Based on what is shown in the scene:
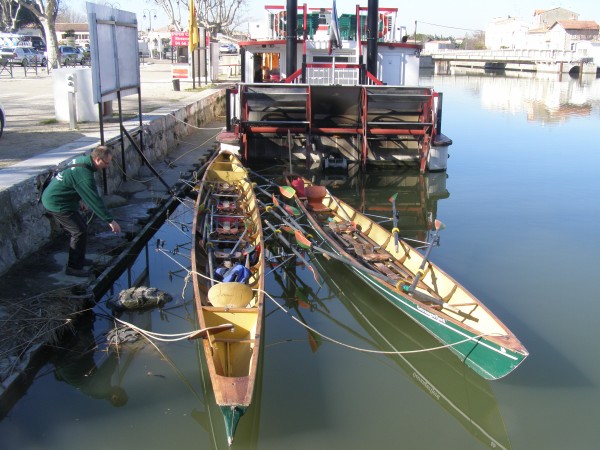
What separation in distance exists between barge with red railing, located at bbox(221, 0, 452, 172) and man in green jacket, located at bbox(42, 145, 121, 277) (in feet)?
22.6

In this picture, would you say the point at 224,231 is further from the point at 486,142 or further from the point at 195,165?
the point at 486,142

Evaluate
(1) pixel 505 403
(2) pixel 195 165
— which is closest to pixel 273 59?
(2) pixel 195 165

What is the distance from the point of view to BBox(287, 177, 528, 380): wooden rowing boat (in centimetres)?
Answer: 542

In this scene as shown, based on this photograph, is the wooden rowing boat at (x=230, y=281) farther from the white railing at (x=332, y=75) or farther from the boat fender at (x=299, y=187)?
the white railing at (x=332, y=75)

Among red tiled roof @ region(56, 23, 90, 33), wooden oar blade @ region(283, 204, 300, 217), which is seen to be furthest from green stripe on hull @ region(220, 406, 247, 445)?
red tiled roof @ region(56, 23, 90, 33)

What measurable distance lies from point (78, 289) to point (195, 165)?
792 centimetres

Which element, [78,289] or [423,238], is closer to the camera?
[78,289]

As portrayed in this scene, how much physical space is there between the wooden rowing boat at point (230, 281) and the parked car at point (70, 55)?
95.6 feet

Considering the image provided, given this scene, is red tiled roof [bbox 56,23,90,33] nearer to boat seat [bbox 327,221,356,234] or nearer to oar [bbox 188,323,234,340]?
boat seat [bbox 327,221,356,234]

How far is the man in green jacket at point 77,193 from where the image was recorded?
21.3 feet

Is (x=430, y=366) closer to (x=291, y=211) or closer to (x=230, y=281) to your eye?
(x=230, y=281)

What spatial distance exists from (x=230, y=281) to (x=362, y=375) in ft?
5.69

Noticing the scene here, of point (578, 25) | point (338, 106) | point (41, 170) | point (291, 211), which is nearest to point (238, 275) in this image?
point (291, 211)

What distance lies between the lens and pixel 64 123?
13.5m
